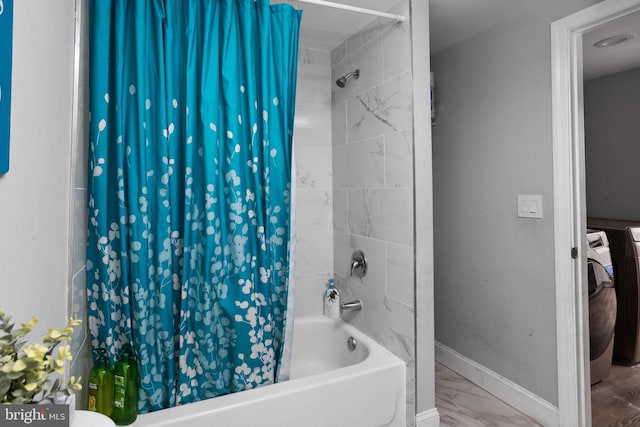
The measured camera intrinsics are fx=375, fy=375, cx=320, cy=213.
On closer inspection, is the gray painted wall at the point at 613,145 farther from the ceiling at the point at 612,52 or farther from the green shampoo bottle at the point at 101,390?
the green shampoo bottle at the point at 101,390

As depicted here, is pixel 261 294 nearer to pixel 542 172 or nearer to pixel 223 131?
pixel 223 131

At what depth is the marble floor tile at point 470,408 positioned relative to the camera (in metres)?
2.01

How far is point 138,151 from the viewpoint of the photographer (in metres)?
1.38

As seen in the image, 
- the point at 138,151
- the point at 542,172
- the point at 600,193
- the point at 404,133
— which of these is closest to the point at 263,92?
the point at 138,151

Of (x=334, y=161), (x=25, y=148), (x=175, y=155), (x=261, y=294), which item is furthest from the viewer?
(x=334, y=161)

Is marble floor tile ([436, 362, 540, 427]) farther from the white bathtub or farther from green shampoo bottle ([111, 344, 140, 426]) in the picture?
green shampoo bottle ([111, 344, 140, 426])

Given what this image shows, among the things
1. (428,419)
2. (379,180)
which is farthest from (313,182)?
(428,419)

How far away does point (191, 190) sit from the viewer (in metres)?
1.48

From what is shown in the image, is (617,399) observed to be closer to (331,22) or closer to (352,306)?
(352,306)

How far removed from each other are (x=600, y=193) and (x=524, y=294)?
223cm

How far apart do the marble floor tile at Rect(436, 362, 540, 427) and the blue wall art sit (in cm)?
218

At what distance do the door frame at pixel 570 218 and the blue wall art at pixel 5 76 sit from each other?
2137mm

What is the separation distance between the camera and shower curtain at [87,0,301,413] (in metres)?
1.38

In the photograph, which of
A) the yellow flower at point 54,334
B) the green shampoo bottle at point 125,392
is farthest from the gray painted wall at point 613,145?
the yellow flower at point 54,334
